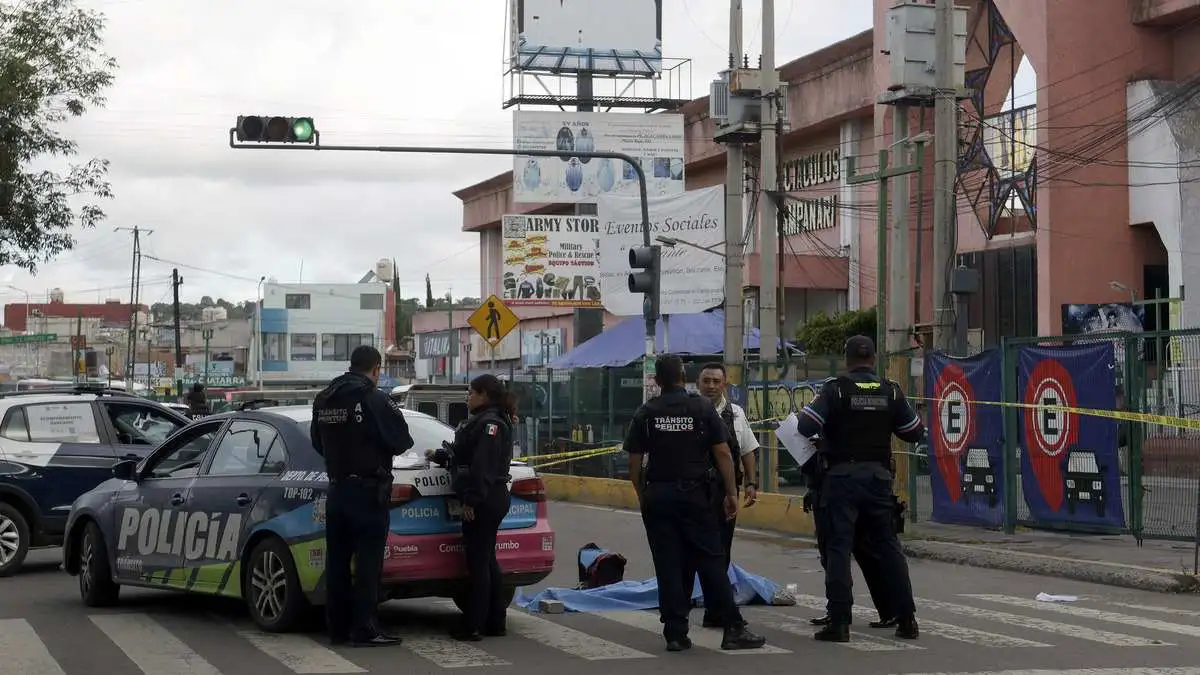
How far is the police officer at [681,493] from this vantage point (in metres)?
9.26

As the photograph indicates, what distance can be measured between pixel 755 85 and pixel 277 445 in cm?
1604

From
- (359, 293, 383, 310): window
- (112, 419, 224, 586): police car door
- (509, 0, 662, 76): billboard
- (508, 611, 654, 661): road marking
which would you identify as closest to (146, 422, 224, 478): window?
(112, 419, 224, 586): police car door

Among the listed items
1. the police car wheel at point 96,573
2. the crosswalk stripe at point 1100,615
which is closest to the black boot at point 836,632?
the crosswalk stripe at point 1100,615

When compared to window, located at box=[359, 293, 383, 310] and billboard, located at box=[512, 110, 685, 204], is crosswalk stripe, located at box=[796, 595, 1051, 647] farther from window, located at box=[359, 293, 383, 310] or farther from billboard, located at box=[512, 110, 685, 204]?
window, located at box=[359, 293, 383, 310]

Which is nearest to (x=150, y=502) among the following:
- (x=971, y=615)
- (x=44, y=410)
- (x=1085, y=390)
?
(x=44, y=410)

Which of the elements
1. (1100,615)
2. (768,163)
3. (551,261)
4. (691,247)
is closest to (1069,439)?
(1100,615)

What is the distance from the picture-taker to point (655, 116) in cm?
A: 4262

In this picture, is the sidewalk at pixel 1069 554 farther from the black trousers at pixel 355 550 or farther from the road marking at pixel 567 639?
the black trousers at pixel 355 550

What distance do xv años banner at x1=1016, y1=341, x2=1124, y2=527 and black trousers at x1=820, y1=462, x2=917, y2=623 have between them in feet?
21.1

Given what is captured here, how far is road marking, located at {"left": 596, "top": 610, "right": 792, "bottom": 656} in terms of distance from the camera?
30.8ft

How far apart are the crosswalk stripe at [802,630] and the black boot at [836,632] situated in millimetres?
50

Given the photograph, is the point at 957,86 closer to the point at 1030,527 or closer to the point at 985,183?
the point at 1030,527

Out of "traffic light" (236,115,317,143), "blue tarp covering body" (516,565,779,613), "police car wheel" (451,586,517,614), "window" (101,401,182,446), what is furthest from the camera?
"traffic light" (236,115,317,143)

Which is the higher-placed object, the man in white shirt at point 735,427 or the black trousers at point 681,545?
the man in white shirt at point 735,427
